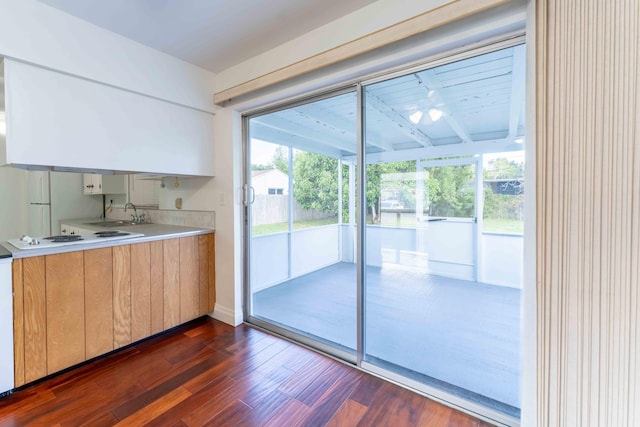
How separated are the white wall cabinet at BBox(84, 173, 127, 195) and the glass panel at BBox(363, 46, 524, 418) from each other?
146 inches

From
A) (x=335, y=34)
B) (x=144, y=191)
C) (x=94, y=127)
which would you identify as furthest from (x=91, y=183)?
(x=335, y=34)

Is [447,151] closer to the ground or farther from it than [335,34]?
closer to the ground

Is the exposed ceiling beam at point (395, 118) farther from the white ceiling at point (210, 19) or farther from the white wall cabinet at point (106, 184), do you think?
the white wall cabinet at point (106, 184)

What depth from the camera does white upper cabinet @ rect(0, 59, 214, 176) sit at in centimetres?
173

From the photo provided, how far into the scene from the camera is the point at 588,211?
1.19 m

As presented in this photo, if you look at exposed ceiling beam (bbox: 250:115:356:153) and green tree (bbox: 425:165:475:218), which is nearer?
green tree (bbox: 425:165:475:218)

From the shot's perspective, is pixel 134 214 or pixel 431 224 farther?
pixel 134 214

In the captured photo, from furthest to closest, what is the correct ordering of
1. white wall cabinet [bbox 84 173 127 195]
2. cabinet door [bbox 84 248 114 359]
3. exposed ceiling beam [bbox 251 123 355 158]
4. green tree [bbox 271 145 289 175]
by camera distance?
white wall cabinet [bbox 84 173 127 195]
green tree [bbox 271 145 289 175]
exposed ceiling beam [bbox 251 123 355 158]
cabinet door [bbox 84 248 114 359]

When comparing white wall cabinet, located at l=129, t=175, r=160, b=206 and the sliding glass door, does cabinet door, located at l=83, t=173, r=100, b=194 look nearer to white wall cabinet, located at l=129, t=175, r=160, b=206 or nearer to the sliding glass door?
white wall cabinet, located at l=129, t=175, r=160, b=206

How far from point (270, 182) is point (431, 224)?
168cm

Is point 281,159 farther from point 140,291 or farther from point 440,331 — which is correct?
point 440,331

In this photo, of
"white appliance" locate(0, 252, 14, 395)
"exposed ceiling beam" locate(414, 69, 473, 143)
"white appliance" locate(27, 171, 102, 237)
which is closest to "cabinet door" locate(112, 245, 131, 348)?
"white appliance" locate(0, 252, 14, 395)

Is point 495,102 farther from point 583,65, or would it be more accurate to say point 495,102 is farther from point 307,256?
point 307,256

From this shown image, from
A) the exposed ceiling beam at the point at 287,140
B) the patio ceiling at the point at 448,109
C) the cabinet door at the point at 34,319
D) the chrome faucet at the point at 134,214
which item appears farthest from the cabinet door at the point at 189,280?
the patio ceiling at the point at 448,109
